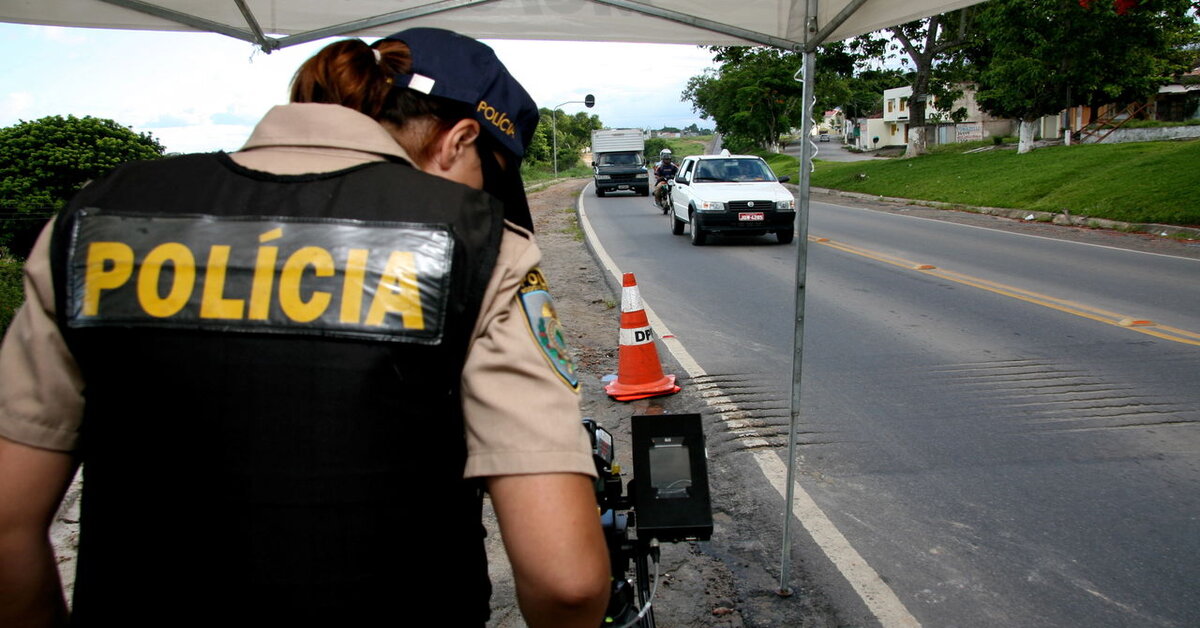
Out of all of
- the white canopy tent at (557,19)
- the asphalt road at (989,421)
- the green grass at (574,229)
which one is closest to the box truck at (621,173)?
the green grass at (574,229)

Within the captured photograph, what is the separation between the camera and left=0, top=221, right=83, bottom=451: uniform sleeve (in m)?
1.27

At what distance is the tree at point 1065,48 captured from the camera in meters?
27.6

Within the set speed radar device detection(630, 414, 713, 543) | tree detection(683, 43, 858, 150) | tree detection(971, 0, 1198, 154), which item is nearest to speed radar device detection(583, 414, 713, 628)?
speed radar device detection(630, 414, 713, 543)

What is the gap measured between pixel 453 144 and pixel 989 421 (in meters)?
5.09

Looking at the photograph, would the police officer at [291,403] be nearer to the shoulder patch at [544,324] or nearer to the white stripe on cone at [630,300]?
the shoulder patch at [544,324]

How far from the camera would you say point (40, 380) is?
4.20 feet

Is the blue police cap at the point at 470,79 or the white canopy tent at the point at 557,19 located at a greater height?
the white canopy tent at the point at 557,19

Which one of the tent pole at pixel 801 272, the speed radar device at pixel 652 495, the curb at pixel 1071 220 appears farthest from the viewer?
the curb at pixel 1071 220

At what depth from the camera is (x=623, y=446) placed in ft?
17.5

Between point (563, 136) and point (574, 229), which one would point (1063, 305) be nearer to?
point (574, 229)

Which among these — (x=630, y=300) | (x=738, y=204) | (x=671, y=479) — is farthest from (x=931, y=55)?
(x=671, y=479)

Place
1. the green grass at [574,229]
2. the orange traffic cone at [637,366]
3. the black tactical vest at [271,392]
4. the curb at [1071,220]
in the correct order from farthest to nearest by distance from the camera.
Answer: the green grass at [574,229], the curb at [1071,220], the orange traffic cone at [637,366], the black tactical vest at [271,392]

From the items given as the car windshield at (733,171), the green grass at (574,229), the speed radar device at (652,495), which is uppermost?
the car windshield at (733,171)

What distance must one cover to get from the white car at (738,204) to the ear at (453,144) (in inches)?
576
